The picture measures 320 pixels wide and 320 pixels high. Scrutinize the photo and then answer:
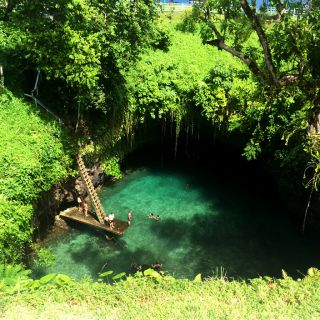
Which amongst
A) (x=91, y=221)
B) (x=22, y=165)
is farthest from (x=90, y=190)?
(x=22, y=165)

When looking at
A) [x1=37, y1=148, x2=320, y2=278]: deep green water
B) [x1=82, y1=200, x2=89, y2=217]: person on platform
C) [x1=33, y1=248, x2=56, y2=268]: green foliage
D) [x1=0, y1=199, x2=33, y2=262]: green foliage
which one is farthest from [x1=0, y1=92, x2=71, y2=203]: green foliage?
Result: [x1=37, y1=148, x2=320, y2=278]: deep green water

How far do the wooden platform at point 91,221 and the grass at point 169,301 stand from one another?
6444mm

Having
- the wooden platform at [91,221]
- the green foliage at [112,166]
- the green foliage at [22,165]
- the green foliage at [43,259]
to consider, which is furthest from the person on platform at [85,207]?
the green foliage at [43,259]

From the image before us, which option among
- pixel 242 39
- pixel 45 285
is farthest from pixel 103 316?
pixel 242 39

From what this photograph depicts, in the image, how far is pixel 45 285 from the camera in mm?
7871

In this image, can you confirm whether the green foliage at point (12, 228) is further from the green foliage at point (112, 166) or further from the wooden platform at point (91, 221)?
the green foliage at point (112, 166)

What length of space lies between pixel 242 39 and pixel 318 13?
3.31 metres

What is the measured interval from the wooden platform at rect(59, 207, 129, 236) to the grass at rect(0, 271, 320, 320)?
644 centimetres

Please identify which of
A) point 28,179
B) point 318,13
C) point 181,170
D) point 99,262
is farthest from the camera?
point 181,170

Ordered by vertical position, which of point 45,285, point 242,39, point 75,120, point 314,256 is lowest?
point 314,256

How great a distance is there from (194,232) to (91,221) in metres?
4.06

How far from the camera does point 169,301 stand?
740 cm

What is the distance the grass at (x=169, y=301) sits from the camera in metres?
7.07

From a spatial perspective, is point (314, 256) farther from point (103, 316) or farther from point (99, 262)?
point (103, 316)
